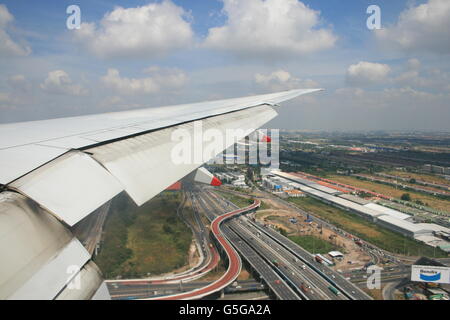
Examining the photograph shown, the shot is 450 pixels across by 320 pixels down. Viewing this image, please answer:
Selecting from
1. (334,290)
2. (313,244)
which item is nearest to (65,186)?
(334,290)

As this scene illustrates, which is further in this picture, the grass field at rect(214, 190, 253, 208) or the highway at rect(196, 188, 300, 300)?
the grass field at rect(214, 190, 253, 208)

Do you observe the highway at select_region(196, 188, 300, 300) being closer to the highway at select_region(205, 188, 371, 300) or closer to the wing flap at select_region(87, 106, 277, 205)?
the highway at select_region(205, 188, 371, 300)

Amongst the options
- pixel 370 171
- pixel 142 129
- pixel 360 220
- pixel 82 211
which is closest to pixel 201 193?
pixel 360 220

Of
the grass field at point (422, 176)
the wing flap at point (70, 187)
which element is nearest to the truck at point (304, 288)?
the wing flap at point (70, 187)

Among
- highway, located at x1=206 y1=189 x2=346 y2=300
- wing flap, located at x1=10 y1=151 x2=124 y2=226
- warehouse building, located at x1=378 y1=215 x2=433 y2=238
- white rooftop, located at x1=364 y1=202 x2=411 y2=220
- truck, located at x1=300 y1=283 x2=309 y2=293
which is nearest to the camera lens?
wing flap, located at x1=10 y1=151 x2=124 y2=226

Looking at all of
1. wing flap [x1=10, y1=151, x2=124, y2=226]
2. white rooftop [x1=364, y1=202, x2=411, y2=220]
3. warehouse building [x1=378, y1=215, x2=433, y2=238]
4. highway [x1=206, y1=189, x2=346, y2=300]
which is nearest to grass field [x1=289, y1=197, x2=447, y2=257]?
warehouse building [x1=378, y1=215, x2=433, y2=238]

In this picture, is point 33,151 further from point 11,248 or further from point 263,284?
point 263,284

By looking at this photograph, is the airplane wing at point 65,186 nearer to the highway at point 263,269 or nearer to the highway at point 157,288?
the highway at point 157,288
